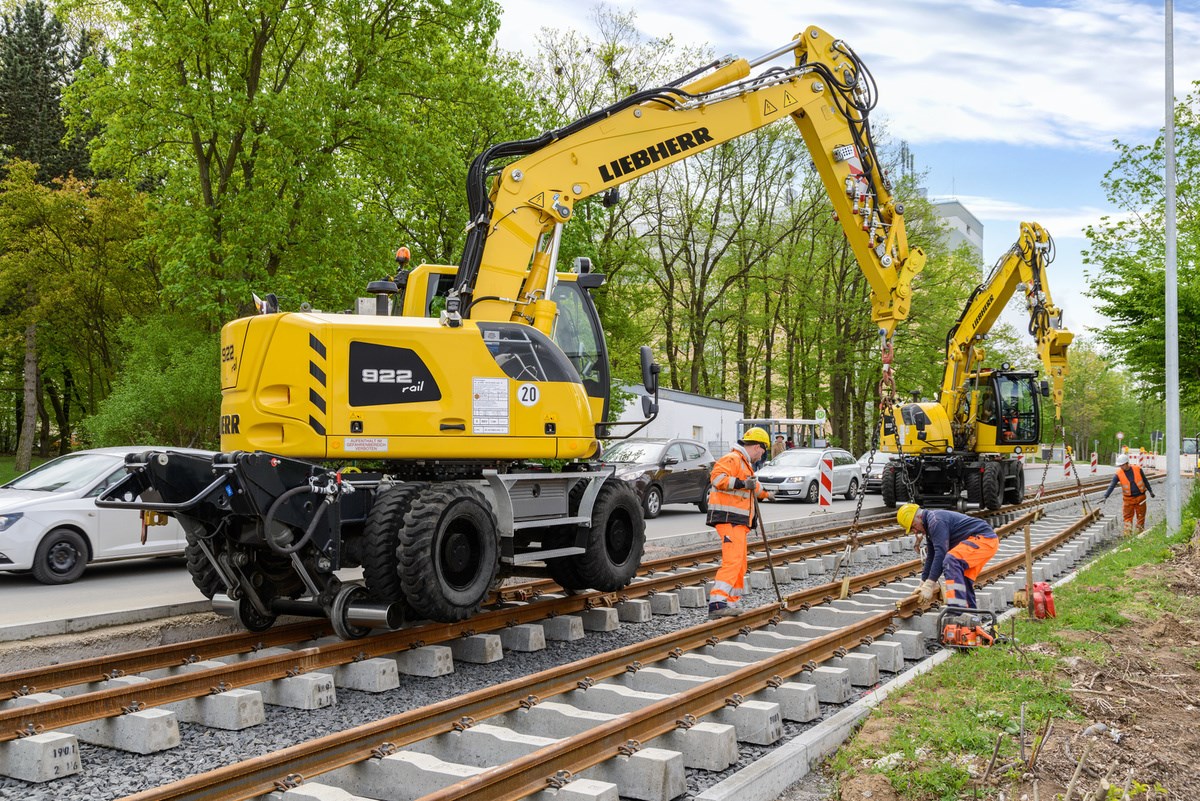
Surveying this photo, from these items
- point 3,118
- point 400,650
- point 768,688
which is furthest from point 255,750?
point 3,118

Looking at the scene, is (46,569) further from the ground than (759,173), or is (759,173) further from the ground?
(759,173)

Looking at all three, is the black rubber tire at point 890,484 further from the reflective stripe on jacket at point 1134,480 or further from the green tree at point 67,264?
the green tree at point 67,264

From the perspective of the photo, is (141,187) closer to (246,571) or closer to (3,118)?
(3,118)

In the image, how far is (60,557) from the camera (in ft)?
36.7

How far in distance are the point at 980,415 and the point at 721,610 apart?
598 inches

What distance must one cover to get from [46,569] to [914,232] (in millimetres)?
39986

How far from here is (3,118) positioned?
3250 cm

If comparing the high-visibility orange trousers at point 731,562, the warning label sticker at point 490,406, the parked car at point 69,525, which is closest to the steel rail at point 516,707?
the high-visibility orange trousers at point 731,562

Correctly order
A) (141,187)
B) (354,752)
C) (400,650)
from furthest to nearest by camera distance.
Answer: (141,187)
(400,650)
(354,752)

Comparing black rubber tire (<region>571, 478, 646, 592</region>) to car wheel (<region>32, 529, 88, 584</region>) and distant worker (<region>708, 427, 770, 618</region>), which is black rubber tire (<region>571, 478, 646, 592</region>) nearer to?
distant worker (<region>708, 427, 770, 618</region>)

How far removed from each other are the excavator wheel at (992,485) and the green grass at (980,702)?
36.1ft

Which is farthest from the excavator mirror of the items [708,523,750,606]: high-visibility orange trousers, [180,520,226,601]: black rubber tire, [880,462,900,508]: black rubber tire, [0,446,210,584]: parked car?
[880,462,900,508]: black rubber tire

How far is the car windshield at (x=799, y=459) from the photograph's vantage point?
27.5 m

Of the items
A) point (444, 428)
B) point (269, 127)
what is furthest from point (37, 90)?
point (444, 428)
